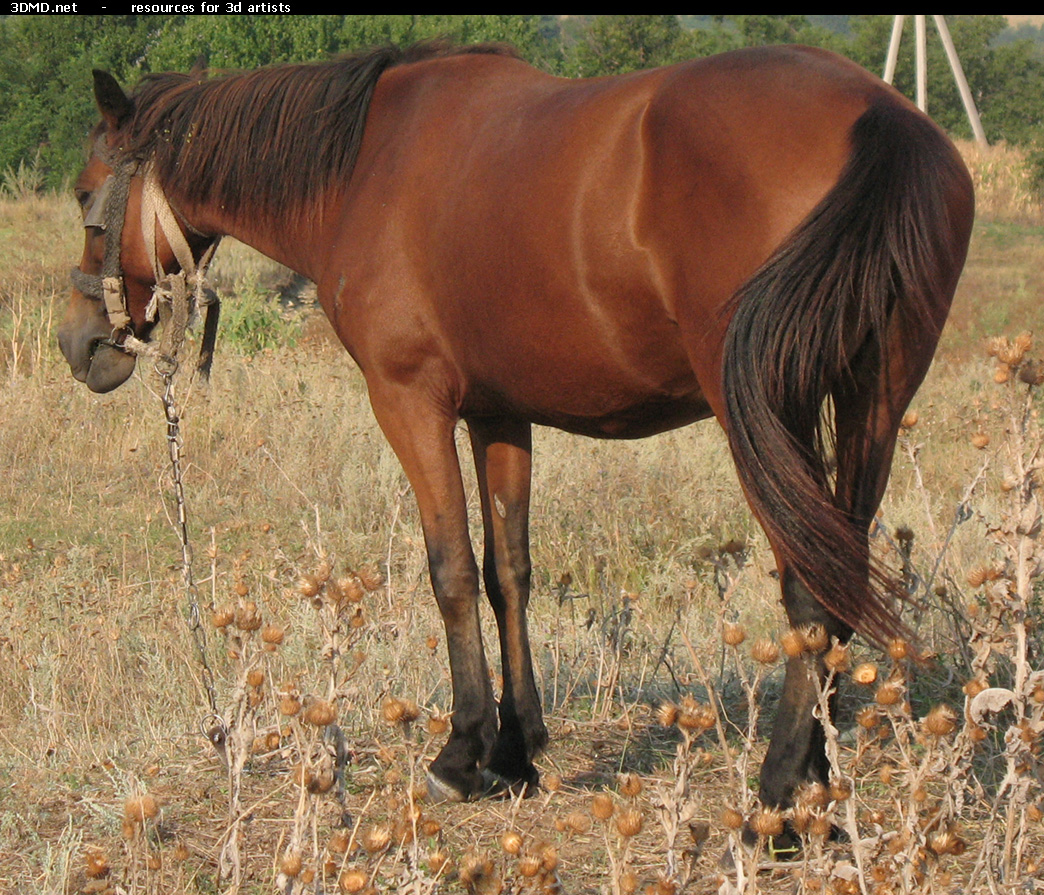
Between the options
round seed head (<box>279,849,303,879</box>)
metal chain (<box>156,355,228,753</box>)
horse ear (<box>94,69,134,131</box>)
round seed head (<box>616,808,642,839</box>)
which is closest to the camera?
round seed head (<box>616,808,642,839</box>)

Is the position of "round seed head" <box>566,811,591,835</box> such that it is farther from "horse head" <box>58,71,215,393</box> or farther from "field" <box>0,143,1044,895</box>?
"horse head" <box>58,71,215,393</box>

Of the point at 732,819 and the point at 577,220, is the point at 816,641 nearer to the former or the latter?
the point at 732,819

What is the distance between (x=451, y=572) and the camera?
3316 mm

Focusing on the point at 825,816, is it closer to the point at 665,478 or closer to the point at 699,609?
the point at 699,609

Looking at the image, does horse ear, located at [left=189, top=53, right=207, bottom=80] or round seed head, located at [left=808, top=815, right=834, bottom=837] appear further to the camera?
horse ear, located at [left=189, top=53, right=207, bottom=80]

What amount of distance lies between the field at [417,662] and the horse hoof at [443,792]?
6cm

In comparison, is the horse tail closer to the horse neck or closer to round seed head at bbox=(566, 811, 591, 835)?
round seed head at bbox=(566, 811, 591, 835)

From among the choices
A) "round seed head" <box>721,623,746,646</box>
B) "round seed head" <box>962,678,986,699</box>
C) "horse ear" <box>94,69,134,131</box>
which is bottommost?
"round seed head" <box>962,678,986,699</box>

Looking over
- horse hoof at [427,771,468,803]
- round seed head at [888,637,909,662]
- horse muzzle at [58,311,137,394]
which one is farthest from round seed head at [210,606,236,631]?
horse muzzle at [58,311,137,394]

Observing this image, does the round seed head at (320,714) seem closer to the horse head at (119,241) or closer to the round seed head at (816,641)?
the round seed head at (816,641)

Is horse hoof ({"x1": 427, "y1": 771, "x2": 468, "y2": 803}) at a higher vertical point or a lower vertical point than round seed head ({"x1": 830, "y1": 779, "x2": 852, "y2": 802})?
lower

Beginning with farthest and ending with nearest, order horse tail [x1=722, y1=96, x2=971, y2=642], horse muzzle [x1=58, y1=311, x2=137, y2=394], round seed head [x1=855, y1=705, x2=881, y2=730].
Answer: horse muzzle [x1=58, y1=311, x2=137, y2=394] < horse tail [x1=722, y1=96, x2=971, y2=642] < round seed head [x1=855, y1=705, x2=881, y2=730]

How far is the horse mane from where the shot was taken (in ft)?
11.8

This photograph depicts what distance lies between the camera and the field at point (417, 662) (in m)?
1.97
